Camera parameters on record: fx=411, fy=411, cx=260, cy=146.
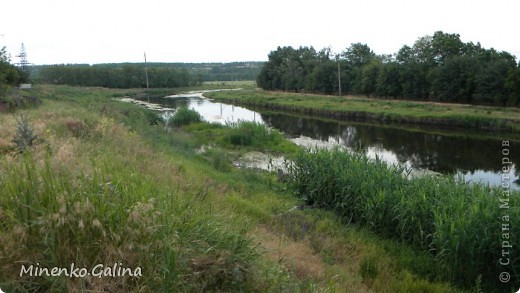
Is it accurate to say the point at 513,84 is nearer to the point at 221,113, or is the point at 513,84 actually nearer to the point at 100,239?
the point at 221,113

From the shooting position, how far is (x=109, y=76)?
347 ft

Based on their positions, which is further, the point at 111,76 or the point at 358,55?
the point at 111,76

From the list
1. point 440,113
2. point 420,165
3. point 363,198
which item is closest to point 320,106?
point 440,113

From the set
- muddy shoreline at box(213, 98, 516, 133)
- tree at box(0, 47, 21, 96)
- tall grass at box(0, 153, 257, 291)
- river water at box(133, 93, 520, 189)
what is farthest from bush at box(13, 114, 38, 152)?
muddy shoreline at box(213, 98, 516, 133)

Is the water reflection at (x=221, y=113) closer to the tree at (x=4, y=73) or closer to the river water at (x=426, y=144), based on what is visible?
the river water at (x=426, y=144)

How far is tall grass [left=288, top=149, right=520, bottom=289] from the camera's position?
278 inches

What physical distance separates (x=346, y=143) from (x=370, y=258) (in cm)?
1982

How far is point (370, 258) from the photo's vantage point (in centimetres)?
757

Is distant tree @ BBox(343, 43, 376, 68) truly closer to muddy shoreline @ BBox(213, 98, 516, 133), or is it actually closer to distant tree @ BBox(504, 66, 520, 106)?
muddy shoreline @ BBox(213, 98, 516, 133)

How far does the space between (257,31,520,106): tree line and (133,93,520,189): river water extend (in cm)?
753

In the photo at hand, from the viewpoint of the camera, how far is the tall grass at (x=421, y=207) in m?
7.05

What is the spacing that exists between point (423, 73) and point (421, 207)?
39462 millimetres

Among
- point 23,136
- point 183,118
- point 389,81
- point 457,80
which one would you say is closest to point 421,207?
point 23,136

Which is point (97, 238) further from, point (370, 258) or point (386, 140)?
point (386, 140)
